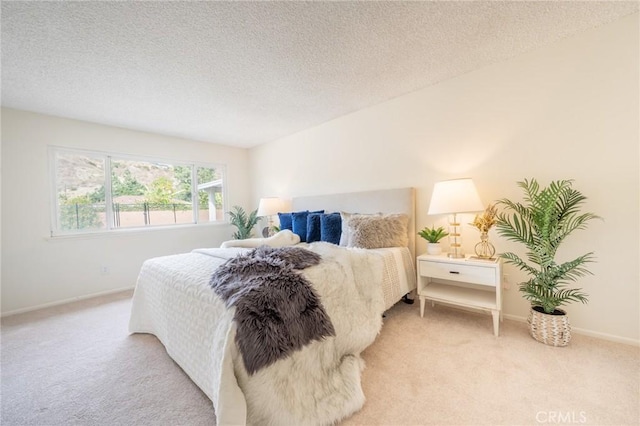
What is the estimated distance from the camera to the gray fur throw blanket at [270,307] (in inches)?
42.1

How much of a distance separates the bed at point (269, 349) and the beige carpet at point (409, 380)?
0.14 meters

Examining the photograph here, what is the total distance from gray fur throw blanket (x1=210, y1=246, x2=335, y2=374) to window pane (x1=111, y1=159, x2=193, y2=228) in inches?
120

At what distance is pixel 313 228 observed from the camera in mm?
3078

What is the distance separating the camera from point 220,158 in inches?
178

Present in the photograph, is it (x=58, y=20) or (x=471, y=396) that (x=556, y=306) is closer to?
(x=471, y=396)

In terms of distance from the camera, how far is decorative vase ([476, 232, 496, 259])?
2.08 metres

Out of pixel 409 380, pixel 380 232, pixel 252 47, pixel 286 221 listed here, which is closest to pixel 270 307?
pixel 409 380

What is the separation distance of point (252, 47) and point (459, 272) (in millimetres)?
2461

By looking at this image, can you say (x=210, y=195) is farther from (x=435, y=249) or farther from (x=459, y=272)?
(x=459, y=272)

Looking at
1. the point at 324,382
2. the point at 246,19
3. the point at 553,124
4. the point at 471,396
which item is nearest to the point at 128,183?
the point at 246,19

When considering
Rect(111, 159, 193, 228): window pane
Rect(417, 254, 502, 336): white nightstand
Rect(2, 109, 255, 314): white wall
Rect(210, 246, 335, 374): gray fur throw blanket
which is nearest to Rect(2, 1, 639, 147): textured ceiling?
Rect(2, 109, 255, 314): white wall

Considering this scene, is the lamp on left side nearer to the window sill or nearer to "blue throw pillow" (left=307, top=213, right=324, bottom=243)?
"blue throw pillow" (left=307, top=213, right=324, bottom=243)

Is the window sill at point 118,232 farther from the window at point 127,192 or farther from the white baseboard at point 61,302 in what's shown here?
the white baseboard at point 61,302

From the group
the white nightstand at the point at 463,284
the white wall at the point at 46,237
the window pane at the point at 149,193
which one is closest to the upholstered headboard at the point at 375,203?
the white nightstand at the point at 463,284
